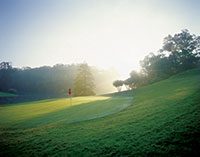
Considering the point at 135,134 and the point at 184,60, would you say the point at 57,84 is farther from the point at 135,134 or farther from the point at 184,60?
the point at 135,134

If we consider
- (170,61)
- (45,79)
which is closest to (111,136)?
(170,61)

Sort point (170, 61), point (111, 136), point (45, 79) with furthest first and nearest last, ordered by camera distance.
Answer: point (45, 79), point (170, 61), point (111, 136)

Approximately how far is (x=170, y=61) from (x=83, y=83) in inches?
1086

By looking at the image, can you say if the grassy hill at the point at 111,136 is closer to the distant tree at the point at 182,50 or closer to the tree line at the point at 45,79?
the distant tree at the point at 182,50

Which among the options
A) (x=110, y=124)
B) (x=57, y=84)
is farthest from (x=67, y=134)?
(x=57, y=84)

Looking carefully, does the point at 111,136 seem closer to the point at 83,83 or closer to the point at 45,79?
the point at 83,83

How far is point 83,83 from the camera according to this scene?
77438mm

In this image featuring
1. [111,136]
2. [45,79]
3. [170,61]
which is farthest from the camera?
[45,79]

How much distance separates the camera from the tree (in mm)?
76750

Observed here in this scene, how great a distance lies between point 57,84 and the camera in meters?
124

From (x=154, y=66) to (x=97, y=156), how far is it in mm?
63562

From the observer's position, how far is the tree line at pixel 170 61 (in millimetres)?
68688

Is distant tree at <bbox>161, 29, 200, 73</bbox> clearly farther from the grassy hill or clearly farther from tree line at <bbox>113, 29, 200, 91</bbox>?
the grassy hill

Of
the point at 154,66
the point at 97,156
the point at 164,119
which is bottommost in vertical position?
the point at 97,156
